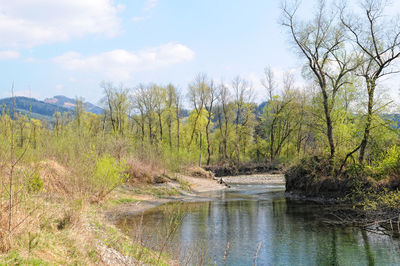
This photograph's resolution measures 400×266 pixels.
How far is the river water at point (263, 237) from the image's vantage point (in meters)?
11.6

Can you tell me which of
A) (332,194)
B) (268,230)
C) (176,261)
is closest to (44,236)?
(176,261)

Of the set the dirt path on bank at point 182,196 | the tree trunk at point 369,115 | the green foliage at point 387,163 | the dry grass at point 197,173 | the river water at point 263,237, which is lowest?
the river water at point 263,237

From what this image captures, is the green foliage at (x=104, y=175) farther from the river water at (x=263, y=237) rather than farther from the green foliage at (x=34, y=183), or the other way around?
the green foliage at (x=34, y=183)

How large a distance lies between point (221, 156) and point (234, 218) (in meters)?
45.0

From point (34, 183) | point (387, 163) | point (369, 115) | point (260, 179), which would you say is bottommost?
point (260, 179)

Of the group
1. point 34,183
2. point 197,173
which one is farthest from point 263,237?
point 197,173

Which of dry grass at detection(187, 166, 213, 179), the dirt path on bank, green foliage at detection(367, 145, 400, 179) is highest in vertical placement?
green foliage at detection(367, 145, 400, 179)

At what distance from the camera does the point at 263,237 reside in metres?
15.3

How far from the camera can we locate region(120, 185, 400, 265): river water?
38.2ft

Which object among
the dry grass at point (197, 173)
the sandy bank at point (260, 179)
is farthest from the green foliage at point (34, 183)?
the sandy bank at point (260, 179)

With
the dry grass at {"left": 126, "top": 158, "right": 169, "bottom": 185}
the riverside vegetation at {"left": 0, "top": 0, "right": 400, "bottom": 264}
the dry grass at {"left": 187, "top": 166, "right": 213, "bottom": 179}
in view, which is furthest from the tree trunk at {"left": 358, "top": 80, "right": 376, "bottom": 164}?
the dry grass at {"left": 187, "top": 166, "right": 213, "bottom": 179}

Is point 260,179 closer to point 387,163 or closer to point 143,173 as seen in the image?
point 143,173

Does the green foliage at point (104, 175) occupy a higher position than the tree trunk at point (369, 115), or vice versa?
the tree trunk at point (369, 115)

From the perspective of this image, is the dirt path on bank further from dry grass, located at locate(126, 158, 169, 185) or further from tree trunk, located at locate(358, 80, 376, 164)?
tree trunk, located at locate(358, 80, 376, 164)
